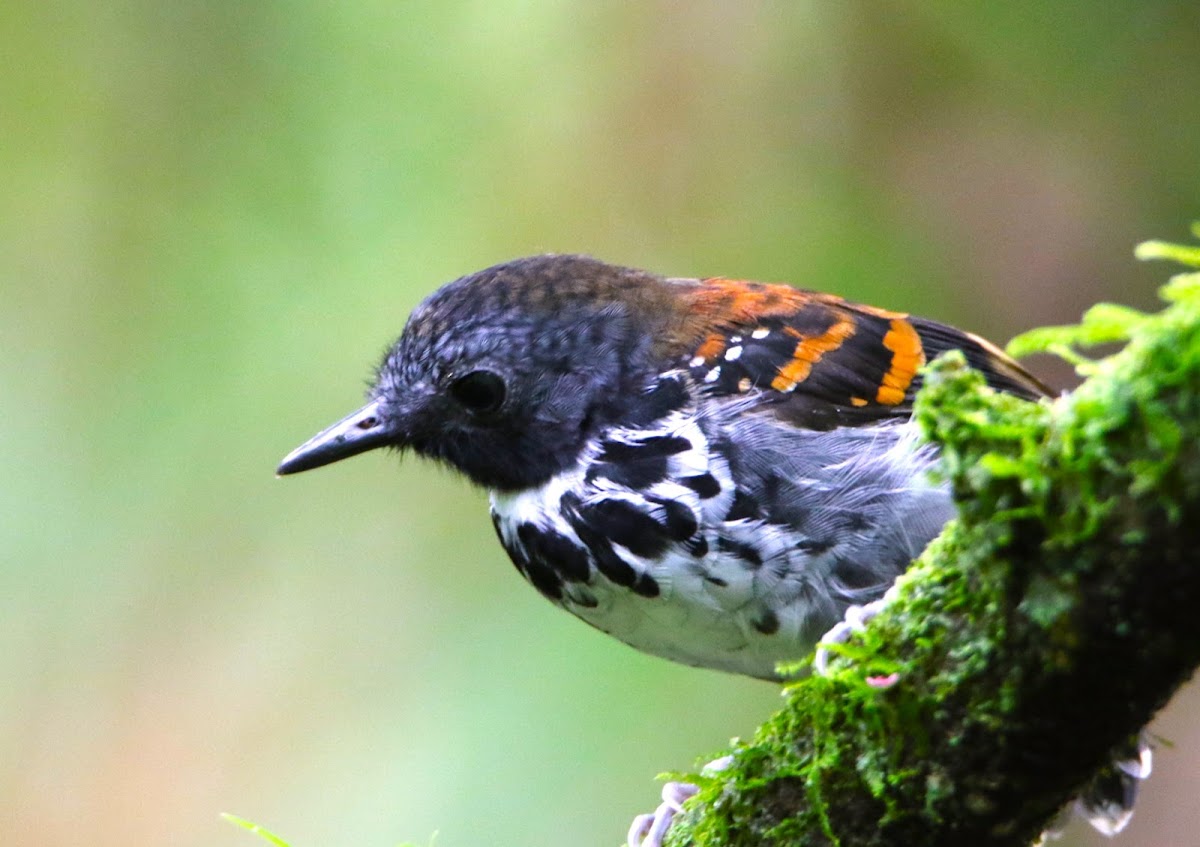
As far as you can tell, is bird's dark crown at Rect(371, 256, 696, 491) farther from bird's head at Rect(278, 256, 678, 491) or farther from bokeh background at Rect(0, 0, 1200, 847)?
bokeh background at Rect(0, 0, 1200, 847)

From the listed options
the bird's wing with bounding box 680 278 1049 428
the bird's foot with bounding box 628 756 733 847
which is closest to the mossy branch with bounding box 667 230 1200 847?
the bird's foot with bounding box 628 756 733 847

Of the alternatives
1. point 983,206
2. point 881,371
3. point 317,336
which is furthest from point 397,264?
point 881,371

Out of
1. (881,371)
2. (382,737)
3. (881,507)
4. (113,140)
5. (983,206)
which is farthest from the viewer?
(113,140)

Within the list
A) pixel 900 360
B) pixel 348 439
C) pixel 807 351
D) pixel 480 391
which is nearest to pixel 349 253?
pixel 348 439

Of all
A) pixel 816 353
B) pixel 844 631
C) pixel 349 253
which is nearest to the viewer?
pixel 844 631

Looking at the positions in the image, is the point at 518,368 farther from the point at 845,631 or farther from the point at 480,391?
the point at 845,631

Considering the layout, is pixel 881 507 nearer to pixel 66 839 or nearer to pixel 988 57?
pixel 988 57

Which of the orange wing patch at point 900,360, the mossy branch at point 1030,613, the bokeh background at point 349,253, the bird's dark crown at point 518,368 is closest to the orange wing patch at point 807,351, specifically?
the orange wing patch at point 900,360
